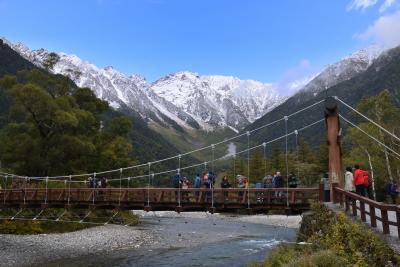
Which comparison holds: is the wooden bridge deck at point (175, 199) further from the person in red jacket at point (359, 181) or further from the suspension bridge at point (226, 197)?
the person in red jacket at point (359, 181)

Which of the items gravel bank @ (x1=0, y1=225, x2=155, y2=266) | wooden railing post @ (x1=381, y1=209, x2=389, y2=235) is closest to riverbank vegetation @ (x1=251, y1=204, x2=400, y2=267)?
wooden railing post @ (x1=381, y1=209, x2=389, y2=235)

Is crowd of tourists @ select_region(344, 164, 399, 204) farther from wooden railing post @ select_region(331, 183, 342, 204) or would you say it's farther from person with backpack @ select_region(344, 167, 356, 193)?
wooden railing post @ select_region(331, 183, 342, 204)

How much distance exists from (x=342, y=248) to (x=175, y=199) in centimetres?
1176

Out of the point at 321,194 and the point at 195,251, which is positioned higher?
the point at 321,194

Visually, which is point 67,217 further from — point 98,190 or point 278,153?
point 278,153

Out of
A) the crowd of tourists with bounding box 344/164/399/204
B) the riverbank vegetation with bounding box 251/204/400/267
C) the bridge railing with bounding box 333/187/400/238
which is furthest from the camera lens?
the crowd of tourists with bounding box 344/164/399/204

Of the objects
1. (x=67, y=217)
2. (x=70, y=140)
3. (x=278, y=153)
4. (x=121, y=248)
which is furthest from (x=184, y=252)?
→ (x=278, y=153)

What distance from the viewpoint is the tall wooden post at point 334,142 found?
18359mm

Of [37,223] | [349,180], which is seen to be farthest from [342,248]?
[37,223]

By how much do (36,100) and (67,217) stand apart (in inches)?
390

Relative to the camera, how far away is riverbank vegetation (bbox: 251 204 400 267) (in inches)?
418

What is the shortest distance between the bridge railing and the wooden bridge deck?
2472 mm

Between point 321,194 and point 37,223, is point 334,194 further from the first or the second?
point 37,223

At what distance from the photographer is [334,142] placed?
18484mm
